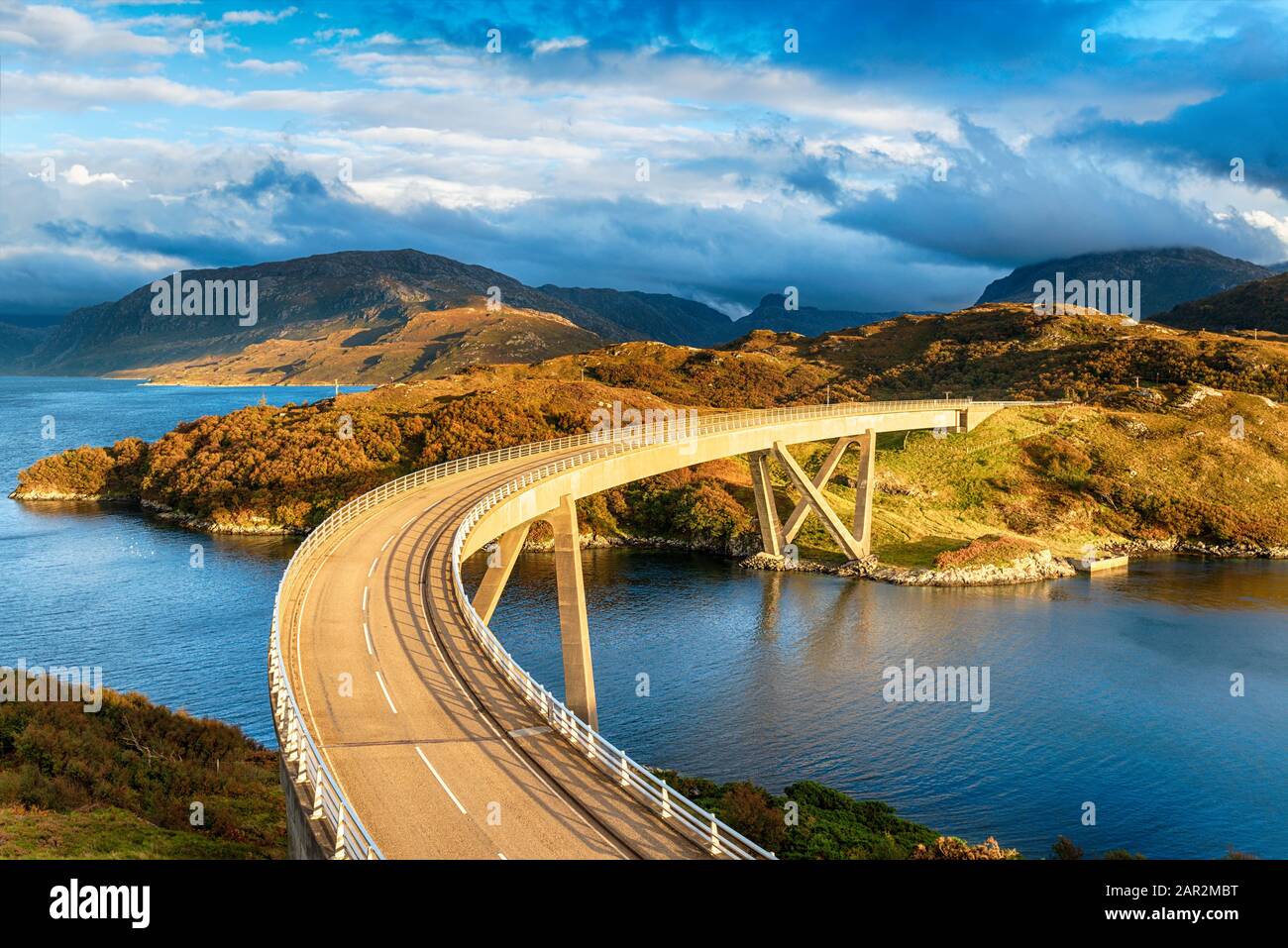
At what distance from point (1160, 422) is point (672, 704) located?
87.4 metres

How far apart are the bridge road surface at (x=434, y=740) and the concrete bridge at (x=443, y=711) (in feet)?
0.17

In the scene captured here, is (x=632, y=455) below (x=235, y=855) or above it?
above

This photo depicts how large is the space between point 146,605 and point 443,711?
45.1 metres

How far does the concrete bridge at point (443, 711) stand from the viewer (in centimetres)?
1841

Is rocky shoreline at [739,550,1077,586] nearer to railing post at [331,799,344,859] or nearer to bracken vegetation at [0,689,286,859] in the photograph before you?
bracken vegetation at [0,689,286,859]

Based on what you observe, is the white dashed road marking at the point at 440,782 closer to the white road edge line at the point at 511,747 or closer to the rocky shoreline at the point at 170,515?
the white road edge line at the point at 511,747

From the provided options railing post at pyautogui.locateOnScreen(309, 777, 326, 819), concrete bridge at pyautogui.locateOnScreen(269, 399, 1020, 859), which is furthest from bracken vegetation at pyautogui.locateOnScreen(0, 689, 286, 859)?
railing post at pyautogui.locateOnScreen(309, 777, 326, 819)

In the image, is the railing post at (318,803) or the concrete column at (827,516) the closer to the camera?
the railing post at (318,803)

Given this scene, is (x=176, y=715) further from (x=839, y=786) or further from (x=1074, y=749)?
(x=1074, y=749)

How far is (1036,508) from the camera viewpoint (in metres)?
90.9

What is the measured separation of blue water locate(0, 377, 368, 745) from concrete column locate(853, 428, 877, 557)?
49.7m

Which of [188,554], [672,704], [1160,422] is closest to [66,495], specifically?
[188,554]

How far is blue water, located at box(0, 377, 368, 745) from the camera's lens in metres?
46.4

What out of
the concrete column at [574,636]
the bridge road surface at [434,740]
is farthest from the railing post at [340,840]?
the concrete column at [574,636]
